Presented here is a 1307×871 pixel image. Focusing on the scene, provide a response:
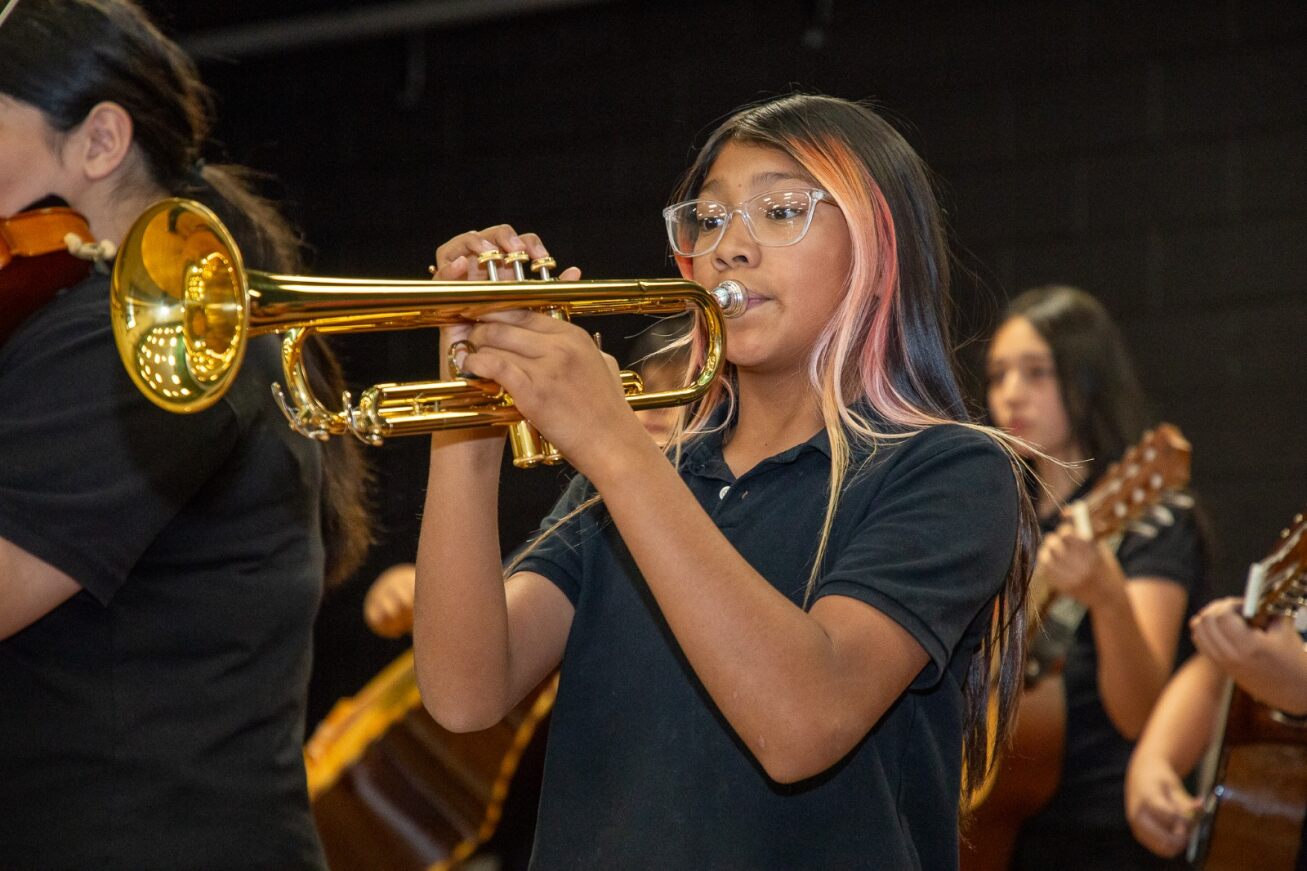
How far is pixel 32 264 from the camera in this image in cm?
194

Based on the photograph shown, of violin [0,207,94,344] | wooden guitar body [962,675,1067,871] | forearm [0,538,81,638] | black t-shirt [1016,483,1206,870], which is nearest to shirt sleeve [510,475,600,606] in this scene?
forearm [0,538,81,638]

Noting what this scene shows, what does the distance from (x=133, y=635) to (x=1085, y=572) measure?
1.98m

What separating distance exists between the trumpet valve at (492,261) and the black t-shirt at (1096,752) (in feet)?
6.71

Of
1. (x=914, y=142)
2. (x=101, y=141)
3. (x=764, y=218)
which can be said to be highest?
(x=914, y=142)

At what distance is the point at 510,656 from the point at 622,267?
3.11 metres

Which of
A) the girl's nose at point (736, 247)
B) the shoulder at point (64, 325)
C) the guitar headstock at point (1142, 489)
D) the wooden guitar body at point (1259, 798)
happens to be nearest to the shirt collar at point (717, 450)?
the girl's nose at point (736, 247)

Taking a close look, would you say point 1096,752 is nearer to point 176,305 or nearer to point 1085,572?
point 1085,572

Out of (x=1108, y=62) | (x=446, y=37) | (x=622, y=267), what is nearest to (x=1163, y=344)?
(x=1108, y=62)

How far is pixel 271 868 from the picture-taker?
6.09 feet

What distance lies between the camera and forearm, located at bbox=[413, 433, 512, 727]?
5.44 ft

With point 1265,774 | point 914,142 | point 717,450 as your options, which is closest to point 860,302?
point 717,450

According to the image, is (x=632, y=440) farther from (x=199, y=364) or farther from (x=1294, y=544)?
(x=1294, y=544)

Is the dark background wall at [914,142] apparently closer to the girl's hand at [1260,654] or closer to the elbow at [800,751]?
the girl's hand at [1260,654]

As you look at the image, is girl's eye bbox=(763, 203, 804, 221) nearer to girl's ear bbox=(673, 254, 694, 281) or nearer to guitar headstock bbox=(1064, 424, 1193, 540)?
girl's ear bbox=(673, 254, 694, 281)
